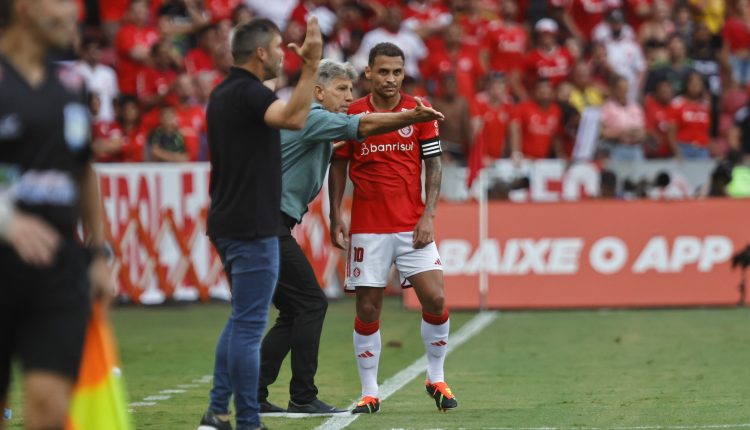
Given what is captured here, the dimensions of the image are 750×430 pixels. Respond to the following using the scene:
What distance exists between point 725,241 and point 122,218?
761cm

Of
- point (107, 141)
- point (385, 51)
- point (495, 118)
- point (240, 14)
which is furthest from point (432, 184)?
point (240, 14)

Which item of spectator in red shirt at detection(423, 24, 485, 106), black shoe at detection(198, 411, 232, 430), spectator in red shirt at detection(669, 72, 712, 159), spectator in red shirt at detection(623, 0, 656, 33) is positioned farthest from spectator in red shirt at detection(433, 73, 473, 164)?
black shoe at detection(198, 411, 232, 430)

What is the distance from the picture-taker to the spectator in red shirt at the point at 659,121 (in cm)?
2144

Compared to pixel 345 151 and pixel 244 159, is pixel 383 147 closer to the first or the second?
pixel 345 151

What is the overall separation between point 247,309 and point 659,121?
15.0 m

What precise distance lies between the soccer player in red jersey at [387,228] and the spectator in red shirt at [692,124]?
12.2 m

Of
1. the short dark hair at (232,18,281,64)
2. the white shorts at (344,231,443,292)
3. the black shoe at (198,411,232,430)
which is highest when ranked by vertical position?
the short dark hair at (232,18,281,64)

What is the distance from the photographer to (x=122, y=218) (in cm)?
1883

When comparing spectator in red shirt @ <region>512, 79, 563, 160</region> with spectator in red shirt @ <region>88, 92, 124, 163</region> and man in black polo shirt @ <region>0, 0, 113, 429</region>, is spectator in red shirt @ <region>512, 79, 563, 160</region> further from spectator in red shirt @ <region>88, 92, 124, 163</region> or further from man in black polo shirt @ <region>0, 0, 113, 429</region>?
man in black polo shirt @ <region>0, 0, 113, 429</region>

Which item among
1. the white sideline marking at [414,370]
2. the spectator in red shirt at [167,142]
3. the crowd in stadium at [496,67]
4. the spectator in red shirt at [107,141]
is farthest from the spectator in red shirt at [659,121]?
the spectator in red shirt at [107,141]

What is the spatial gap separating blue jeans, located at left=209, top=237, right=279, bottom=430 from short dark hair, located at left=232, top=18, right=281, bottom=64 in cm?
96

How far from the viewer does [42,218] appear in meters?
5.33

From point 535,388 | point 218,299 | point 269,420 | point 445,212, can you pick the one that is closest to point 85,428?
point 269,420

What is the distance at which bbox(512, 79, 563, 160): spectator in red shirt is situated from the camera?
21.3 metres
